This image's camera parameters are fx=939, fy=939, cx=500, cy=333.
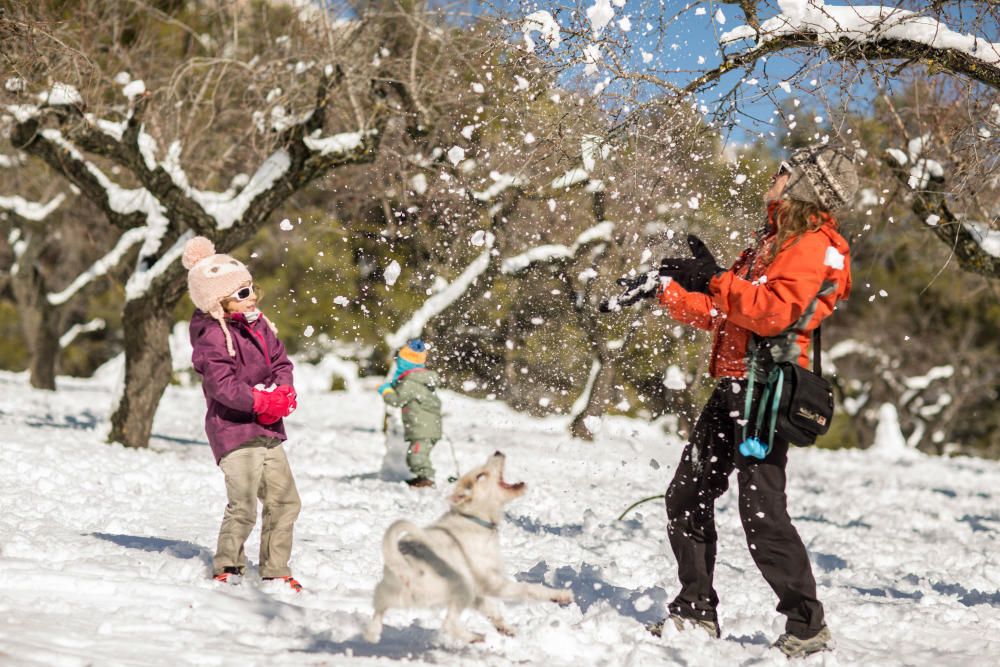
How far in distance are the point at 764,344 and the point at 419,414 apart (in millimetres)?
5615

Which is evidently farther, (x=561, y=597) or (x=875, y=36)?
(x=875, y=36)

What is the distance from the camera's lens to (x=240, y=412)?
4664 mm

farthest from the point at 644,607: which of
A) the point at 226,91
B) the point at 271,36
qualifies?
the point at 271,36

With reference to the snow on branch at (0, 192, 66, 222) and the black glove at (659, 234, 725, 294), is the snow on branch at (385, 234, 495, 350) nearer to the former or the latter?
the black glove at (659, 234, 725, 294)

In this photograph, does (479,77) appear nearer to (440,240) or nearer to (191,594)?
(440,240)

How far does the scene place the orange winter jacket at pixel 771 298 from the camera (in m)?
3.80

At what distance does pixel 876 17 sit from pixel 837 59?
28 cm

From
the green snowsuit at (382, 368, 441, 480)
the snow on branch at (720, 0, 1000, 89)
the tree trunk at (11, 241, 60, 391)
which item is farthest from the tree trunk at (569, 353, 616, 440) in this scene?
the tree trunk at (11, 241, 60, 391)

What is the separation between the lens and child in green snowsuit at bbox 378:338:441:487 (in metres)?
9.19


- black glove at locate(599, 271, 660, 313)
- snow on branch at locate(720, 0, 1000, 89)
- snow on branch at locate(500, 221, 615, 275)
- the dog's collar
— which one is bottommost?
the dog's collar

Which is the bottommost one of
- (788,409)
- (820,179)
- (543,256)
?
(788,409)

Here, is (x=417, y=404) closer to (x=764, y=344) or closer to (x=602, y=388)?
(x=602, y=388)

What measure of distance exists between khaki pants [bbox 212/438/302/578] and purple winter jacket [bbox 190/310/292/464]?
0.07m

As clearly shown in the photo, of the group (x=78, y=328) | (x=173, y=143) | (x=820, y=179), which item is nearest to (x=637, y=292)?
(x=820, y=179)
